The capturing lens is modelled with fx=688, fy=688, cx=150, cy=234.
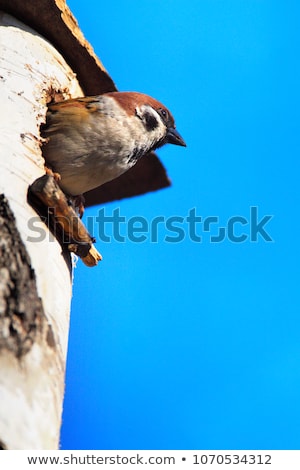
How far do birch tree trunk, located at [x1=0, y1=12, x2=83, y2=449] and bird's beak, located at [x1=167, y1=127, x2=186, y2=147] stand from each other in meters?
0.97

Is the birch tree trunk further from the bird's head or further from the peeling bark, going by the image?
the bird's head

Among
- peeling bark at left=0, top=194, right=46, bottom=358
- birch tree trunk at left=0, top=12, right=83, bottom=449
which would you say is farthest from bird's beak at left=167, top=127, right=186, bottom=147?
peeling bark at left=0, top=194, right=46, bottom=358

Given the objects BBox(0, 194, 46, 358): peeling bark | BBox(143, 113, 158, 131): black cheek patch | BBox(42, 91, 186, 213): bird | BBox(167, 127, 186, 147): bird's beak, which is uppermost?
BBox(167, 127, 186, 147): bird's beak

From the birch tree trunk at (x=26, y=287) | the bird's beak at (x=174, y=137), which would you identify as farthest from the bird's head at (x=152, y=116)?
the birch tree trunk at (x=26, y=287)

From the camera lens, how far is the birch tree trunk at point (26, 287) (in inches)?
79.0

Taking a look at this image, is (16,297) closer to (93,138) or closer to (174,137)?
(93,138)

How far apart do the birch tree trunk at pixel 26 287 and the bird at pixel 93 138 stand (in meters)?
0.14

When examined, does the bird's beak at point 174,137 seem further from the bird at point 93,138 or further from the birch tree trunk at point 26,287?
the birch tree trunk at point 26,287

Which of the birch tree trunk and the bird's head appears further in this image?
the bird's head

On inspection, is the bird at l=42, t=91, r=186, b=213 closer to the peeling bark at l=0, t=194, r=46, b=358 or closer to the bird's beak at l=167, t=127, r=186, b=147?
the bird's beak at l=167, t=127, r=186, b=147

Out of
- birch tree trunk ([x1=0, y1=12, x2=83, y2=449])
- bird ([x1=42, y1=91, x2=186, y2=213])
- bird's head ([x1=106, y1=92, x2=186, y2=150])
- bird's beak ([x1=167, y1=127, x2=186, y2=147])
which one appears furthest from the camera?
bird's beak ([x1=167, y1=127, x2=186, y2=147])

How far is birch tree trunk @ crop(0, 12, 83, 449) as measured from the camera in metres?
2.01

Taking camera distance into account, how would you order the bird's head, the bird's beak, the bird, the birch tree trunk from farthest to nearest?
the bird's beak < the bird's head < the bird < the birch tree trunk

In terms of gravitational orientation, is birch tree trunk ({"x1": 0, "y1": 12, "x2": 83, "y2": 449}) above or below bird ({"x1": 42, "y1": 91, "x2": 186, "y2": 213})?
below
